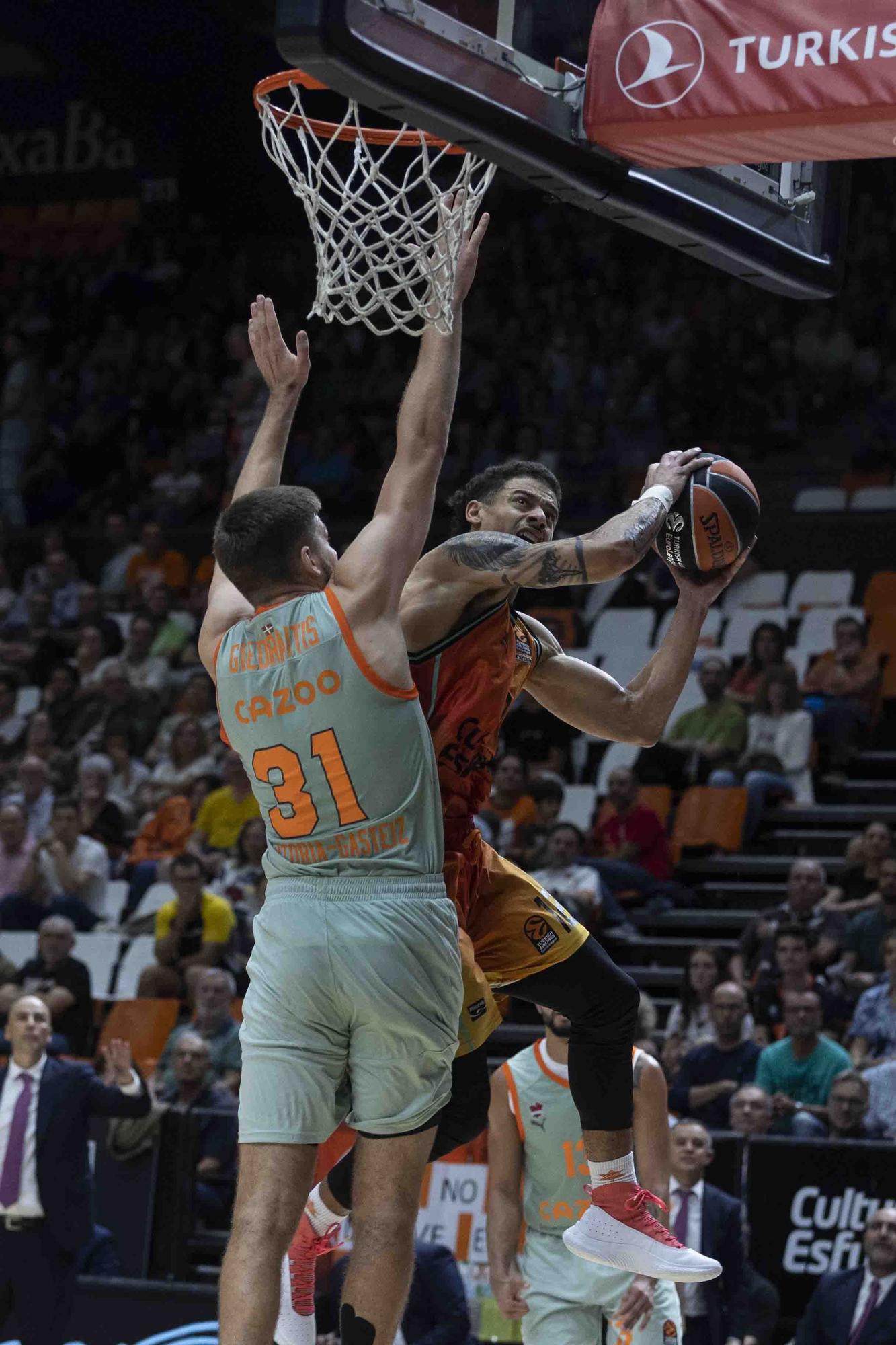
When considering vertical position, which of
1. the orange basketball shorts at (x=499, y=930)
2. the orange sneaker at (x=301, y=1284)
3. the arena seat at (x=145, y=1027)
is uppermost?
the orange basketball shorts at (x=499, y=930)

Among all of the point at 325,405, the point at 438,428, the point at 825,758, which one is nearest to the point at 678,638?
the point at 438,428

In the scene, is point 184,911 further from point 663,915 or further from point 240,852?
point 663,915

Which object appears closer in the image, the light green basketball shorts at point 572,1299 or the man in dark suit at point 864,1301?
the light green basketball shorts at point 572,1299

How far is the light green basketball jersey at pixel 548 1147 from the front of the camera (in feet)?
24.2

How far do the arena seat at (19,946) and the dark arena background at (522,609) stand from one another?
0.08 m

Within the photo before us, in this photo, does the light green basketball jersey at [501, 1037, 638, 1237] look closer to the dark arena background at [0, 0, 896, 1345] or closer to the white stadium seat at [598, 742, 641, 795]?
the dark arena background at [0, 0, 896, 1345]

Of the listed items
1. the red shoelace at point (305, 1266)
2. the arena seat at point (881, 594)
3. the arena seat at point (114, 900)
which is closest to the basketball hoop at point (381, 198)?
the red shoelace at point (305, 1266)

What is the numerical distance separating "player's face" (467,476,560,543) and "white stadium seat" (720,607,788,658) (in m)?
8.80

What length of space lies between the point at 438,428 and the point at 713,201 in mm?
1438

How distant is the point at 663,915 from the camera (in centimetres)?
1270

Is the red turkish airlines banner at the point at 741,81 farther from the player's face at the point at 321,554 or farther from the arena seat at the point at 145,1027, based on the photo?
the arena seat at the point at 145,1027

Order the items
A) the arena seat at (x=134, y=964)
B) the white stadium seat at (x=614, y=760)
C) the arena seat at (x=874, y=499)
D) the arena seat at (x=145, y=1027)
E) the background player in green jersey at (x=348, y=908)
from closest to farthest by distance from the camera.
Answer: the background player in green jersey at (x=348, y=908) → the arena seat at (x=145, y=1027) → the arena seat at (x=134, y=964) → the white stadium seat at (x=614, y=760) → the arena seat at (x=874, y=499)

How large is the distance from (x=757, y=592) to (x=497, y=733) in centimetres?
934

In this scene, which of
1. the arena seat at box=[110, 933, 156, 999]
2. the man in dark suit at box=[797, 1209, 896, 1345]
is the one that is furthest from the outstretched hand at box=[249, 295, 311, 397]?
the arena seat at box=[110, 933, 156, 999]
